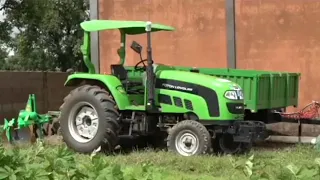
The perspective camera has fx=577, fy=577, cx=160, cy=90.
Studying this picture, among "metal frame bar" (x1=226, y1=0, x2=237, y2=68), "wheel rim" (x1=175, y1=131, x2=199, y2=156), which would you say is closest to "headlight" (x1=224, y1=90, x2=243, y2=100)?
"wheel rim" (x1=175, y1=131, x2=199, y2=156)

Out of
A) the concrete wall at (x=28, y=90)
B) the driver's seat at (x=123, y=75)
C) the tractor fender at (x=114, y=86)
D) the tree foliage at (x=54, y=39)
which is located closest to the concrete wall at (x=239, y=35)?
the concrete wall at (x=28, y=90)

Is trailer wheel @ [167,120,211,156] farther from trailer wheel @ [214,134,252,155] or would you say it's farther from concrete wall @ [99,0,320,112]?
concrete wall @ [99,0,320,112]

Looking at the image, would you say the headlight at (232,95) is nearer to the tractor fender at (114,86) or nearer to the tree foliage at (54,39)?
the tractor fender at (114,86)

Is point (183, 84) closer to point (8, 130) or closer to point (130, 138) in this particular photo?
point (130, 138)

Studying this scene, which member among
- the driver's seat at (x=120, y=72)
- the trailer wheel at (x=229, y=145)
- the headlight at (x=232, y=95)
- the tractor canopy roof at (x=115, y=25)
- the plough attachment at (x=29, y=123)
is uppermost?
the tractor canopy roof at (x=115, y=25)

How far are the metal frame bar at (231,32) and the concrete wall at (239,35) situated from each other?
0.12 metres

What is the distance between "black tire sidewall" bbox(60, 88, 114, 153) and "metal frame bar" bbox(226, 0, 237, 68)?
7.56 metres

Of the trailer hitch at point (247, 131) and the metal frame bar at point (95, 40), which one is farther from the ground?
the metal frame bar at point (95, 40)

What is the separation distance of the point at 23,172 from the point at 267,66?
12.9m

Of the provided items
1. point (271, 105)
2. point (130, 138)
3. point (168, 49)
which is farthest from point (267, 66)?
point (130, 138)

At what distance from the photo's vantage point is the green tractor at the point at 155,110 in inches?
370

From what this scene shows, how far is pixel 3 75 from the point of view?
14273mm

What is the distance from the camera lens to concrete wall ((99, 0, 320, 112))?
15727 mm

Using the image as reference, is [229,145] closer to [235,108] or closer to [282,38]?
[235,108]
